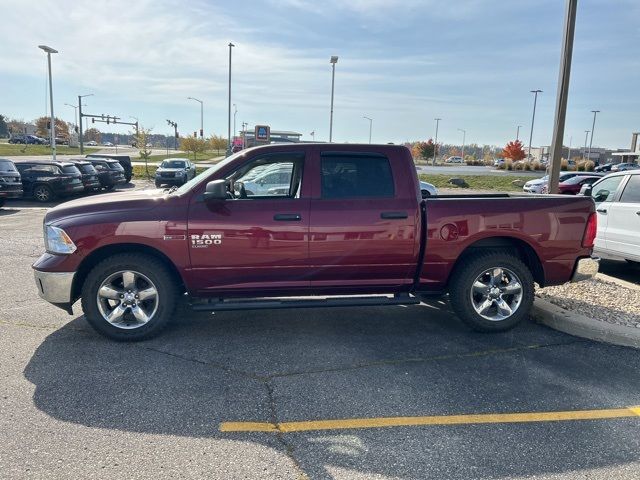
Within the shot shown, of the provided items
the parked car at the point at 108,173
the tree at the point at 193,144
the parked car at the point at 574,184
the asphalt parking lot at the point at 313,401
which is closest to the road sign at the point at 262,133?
the parked car at the point at 108,173

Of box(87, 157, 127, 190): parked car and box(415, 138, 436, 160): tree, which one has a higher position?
box(415, 138, 436, 160): tree

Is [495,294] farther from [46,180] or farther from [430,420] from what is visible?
[46,180]

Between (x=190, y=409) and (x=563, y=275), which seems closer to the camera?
(x=190, y=409)

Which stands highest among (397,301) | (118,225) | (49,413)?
(118,225)

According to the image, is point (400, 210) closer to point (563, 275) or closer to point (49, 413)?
point (563, 275)

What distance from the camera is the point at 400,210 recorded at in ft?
15.4

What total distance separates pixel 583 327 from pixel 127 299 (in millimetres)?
4704

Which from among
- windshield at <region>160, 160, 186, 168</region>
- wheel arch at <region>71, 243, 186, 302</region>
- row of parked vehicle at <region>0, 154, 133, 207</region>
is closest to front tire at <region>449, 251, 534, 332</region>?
wheel arch at <region>71, 243, 186, 302</region>

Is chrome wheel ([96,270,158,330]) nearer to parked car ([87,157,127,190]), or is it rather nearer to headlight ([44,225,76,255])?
headlight ([44,225,76,255])

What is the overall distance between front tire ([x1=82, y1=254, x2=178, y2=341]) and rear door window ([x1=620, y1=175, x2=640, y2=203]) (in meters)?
6.92

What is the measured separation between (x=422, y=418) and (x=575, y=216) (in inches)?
117

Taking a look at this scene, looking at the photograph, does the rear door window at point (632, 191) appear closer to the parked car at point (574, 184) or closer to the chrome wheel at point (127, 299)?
the chrome wheel at point (127, 299)

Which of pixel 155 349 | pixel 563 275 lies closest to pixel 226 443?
pixel 155 349

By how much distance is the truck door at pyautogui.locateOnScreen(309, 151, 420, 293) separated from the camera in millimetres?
4629
